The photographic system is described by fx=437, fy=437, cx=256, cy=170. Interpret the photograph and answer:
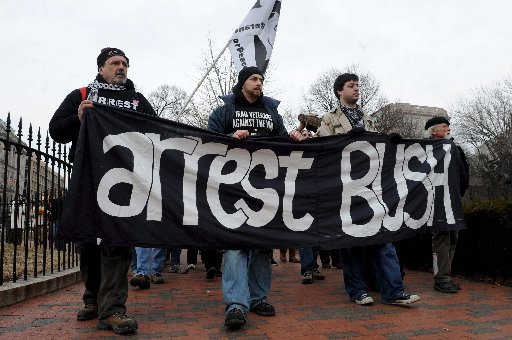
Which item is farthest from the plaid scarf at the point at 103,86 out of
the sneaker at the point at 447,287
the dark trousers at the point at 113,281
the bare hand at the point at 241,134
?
the sneaker at the point at 447,287

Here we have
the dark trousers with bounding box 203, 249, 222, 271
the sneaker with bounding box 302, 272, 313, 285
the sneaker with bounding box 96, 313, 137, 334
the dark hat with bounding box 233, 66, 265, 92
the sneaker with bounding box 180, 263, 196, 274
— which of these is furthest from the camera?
the sneaker with bounding box 180, 263, 196, 274

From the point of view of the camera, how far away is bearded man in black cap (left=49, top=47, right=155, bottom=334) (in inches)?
127

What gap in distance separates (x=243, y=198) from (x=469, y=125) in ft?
156

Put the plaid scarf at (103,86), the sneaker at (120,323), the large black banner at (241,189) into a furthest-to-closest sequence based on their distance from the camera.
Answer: the plaid scarf at (103,86)
the large black banner at (241,189)
the sneaker at (120,323)

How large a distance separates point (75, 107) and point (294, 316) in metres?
2.55

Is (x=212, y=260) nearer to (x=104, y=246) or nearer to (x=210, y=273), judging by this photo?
(x=210, y=273)

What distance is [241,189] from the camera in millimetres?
3834

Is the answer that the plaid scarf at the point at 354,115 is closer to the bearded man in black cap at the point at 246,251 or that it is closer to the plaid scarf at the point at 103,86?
the bearded man in black cap at the point at 246,251

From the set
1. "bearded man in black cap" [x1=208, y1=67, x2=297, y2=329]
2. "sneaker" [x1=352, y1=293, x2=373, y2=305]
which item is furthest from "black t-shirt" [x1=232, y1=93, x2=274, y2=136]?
"sneaker" [x1=352, y1=293, x2=373, y2=305]

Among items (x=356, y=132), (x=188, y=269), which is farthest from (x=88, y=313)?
(x=188, y=269)

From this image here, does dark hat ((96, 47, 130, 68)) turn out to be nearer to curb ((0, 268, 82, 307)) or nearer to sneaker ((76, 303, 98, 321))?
sneaker ((76, 303, 98, 321))

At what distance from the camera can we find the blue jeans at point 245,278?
341cm

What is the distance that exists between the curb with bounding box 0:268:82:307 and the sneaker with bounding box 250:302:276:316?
2.31 meters

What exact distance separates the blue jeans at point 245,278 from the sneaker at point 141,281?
1.86 m
